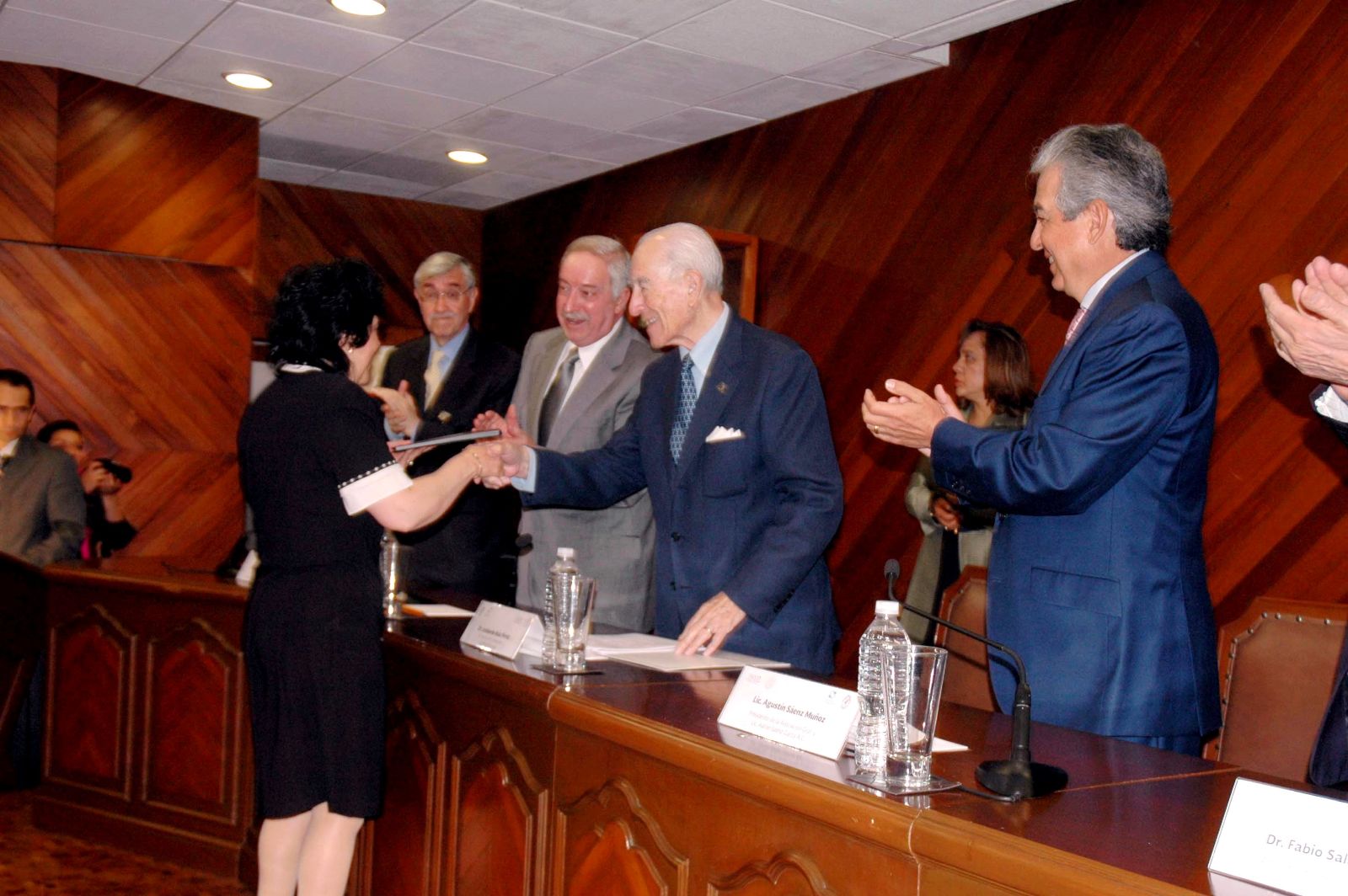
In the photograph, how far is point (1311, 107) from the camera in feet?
11.8

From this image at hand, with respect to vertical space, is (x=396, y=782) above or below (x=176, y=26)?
below

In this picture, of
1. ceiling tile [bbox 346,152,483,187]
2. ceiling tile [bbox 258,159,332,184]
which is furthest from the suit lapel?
ceiling tile [bbox 258,159,332,184]

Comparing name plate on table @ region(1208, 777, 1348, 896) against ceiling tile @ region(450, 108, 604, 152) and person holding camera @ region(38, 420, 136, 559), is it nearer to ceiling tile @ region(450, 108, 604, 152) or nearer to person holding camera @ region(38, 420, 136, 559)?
person holding camera @ region(38, 420, 136, 559)

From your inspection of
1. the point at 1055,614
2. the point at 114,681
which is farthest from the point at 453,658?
the point at 114,681

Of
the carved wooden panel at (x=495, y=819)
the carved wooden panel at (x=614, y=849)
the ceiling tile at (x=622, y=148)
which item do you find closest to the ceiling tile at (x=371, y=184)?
the ceiling tile at (x=622, y=148)

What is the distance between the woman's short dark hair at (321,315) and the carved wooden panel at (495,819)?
852mm

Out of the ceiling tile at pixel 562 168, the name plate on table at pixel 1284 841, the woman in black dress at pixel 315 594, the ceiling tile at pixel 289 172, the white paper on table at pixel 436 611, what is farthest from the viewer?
the ceiling tile at pixel 289 172

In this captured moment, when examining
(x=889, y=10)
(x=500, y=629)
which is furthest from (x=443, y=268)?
(x=500, y=629)

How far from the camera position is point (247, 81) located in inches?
221

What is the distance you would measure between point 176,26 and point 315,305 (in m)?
3.04

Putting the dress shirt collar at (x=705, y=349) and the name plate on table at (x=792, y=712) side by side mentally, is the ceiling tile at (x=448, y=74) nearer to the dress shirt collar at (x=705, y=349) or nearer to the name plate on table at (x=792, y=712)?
the dress shirt collar at (x=705, y=349)

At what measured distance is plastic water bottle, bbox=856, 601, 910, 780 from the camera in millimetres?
1486

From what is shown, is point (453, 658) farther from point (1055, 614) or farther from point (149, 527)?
point (149, 527)

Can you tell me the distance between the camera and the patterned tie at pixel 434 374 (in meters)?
4.24
